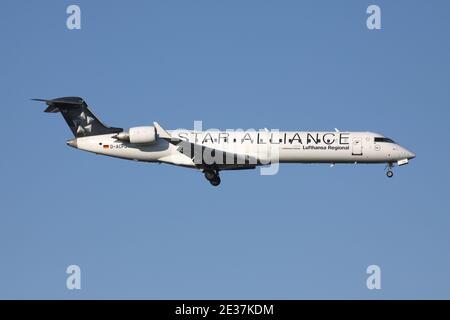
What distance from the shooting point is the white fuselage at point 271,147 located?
53.8 meters

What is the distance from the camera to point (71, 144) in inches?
2184

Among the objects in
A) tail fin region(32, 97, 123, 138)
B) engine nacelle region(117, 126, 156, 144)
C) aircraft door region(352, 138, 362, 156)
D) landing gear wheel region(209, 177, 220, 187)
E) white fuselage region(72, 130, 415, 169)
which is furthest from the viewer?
tail fin region(32, 97, 123, 138)

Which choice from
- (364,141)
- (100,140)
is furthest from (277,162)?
(100,140)

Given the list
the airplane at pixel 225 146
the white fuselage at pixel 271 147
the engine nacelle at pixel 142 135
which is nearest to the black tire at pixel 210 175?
the airplane at pixel 225 146

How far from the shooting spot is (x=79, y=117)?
55750 millimetres

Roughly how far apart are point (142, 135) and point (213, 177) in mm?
5535

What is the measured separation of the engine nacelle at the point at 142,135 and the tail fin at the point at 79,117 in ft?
7.20

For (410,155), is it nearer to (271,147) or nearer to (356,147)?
(356,147)

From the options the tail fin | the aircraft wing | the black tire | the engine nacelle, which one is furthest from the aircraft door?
the tail fin

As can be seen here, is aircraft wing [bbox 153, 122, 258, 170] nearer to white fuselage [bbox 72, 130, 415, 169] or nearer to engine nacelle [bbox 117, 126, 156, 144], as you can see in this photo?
white fuselage [bbox 72, 130, 415, 169]

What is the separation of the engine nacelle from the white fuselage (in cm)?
85

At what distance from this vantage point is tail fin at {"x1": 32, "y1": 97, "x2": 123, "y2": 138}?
5541 cm

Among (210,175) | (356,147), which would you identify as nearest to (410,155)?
(356,147)

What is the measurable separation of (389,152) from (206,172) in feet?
40.5
